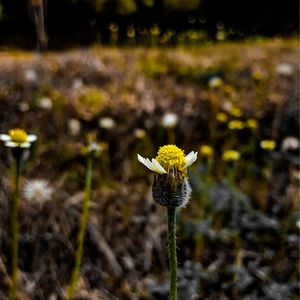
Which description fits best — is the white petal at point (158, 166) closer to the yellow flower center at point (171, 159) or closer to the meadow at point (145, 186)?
the yellow flower center at point (171, 159)

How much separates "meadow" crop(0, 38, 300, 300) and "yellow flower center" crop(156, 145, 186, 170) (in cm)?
116

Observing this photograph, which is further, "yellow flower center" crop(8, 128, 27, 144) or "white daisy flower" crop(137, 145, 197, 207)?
"yellow flower center" crop(8, 128, 27, 144)

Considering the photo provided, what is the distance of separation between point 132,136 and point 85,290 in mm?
1316

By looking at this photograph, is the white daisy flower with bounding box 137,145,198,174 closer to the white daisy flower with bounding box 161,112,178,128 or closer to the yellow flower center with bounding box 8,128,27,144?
the yellow flower center with bounding box 8,128,27,144

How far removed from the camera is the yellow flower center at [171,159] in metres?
1.23

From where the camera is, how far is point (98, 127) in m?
3.50

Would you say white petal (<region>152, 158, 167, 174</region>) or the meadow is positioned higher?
white petal (<region>152, 158, 167, 174</region>)

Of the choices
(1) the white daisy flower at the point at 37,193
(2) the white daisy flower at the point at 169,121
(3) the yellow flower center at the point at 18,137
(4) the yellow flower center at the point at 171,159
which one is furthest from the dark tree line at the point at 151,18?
(4) the yellow flower center at the point at 171,159

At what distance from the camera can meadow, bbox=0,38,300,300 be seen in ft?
7.89

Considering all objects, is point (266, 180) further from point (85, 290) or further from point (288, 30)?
point (288, 30)

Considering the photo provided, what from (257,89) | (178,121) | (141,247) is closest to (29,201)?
(141,247)

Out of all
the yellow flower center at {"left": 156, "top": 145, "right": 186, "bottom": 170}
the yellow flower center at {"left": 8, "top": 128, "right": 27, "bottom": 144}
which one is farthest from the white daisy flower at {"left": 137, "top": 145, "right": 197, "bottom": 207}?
the yellow flower center at {"left": 8, "top": 128, "right": 27, "bottom": 144}

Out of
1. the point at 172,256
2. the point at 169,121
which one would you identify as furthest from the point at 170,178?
the point at 169,121

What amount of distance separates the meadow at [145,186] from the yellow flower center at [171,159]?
116cm
